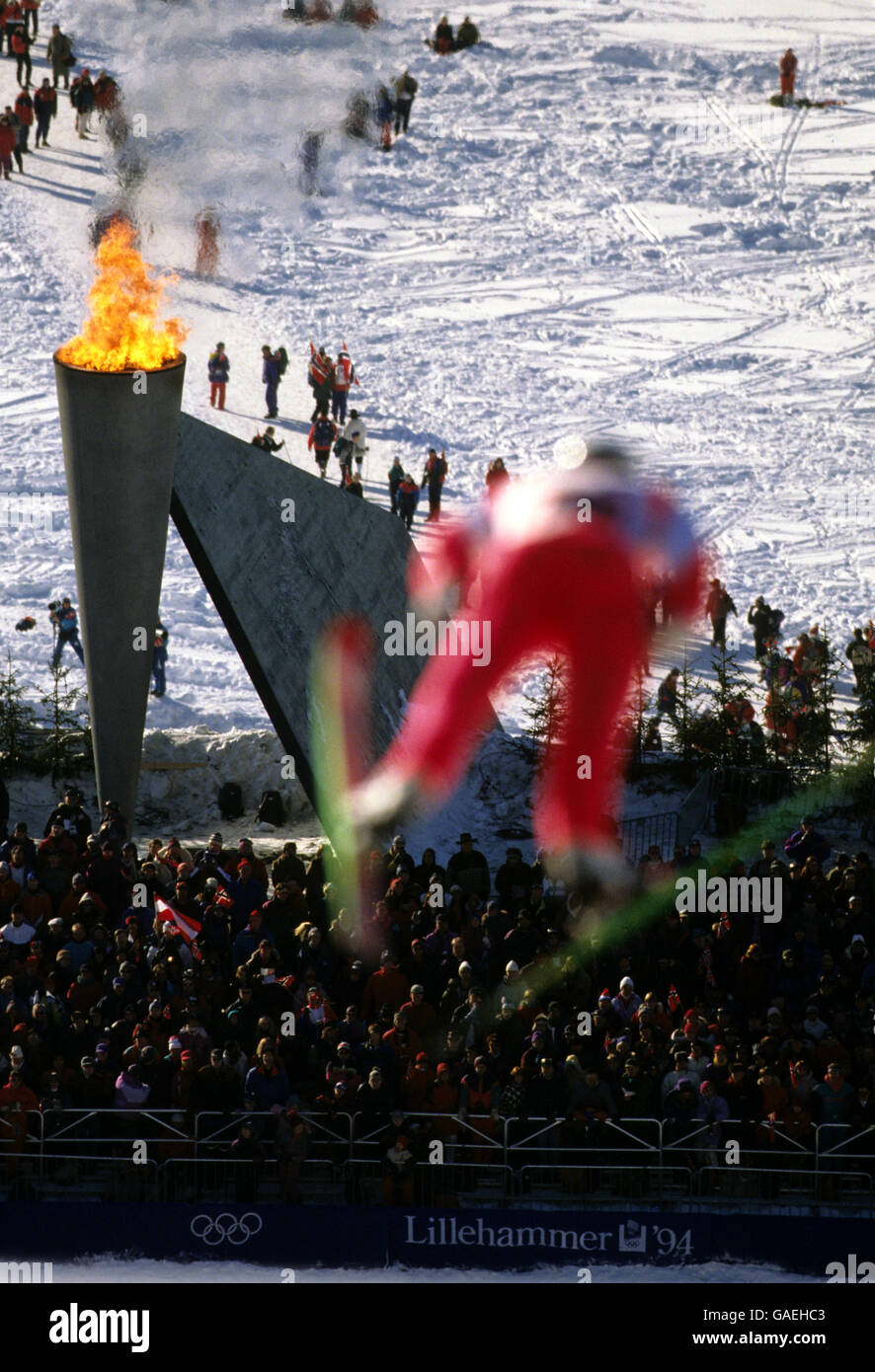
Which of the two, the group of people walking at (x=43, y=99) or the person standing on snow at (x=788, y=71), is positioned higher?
the person standing on snow at (x=788, y=71)

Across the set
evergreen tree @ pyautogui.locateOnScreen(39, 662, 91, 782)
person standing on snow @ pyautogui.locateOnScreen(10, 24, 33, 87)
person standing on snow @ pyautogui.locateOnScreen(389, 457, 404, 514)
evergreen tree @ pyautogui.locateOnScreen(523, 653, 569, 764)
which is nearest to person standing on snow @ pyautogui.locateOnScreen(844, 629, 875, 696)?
evergreen tree @ pyautogui.locateOnScreen(523, 653, 569, 764)

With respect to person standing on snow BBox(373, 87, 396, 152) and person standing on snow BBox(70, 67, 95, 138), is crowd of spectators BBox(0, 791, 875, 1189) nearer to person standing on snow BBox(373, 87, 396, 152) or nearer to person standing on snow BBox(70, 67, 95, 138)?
person standing on snow BBox(70, 67, 95, 138)

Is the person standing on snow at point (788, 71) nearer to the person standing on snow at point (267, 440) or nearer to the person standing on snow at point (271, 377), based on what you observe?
the person standing on snow at point (271, 377)

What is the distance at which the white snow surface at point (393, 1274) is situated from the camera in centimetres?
1684

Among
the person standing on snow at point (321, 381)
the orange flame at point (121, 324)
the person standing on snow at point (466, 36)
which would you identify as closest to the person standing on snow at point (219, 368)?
the person standing on snow at point (321, 381)

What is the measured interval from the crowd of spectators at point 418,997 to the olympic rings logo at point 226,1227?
0.48m

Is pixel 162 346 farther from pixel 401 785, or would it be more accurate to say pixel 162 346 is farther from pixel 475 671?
pixel 475 671

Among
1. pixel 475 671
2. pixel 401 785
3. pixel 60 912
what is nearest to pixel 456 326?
pixel 475 671

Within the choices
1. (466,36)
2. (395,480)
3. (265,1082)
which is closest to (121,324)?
(265,1082)

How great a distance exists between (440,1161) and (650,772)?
28.1 ft

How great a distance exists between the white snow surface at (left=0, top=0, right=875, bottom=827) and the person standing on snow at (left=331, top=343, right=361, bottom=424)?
60 cm

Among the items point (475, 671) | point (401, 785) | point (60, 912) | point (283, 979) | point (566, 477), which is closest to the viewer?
point (283, 979)

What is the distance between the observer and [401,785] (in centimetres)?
2430

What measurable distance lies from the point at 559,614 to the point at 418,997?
380 inches
